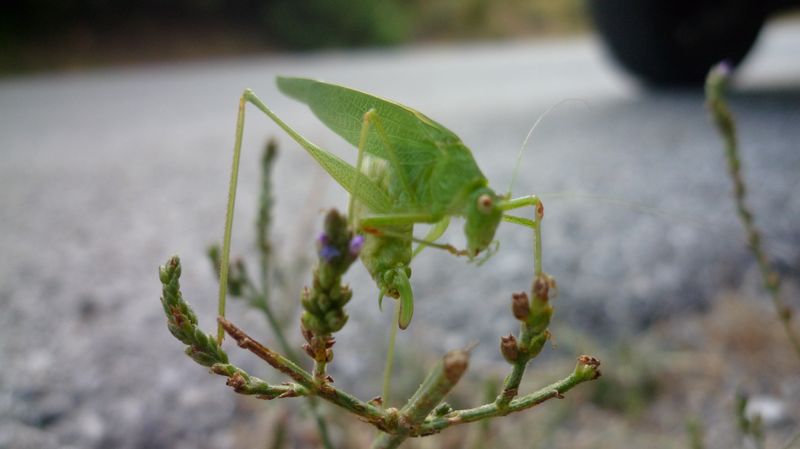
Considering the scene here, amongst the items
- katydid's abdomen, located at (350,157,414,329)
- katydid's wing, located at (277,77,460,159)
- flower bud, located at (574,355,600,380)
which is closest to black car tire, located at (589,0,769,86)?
katydid's wing, located at (277,77,460,159)

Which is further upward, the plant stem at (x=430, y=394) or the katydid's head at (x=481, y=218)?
the katydid's head at (x=481, y=218)

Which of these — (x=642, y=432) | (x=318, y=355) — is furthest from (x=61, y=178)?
(x=318, y=355)

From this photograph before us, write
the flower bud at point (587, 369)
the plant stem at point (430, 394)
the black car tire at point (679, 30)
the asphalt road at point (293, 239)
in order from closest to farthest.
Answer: the plant stem at point (430, 394)
the flower bud at point (587, 369)
the asphalt road at point (293, 239)
the black car tire at point (679, 30)

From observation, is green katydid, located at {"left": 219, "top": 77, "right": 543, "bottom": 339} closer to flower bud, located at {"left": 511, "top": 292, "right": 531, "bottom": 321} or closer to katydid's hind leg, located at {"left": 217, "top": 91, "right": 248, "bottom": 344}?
katydid's hind leg, located at {"left": 217, "top": 91, "right": 248, "bottom": 344}

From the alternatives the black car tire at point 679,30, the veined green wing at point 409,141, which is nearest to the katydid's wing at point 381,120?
the veined green wing at point 409,141

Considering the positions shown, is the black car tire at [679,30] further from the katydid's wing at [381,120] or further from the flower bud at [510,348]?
the flower bud at [510,348]

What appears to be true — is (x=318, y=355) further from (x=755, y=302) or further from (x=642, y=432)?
(x=755, y=302)
